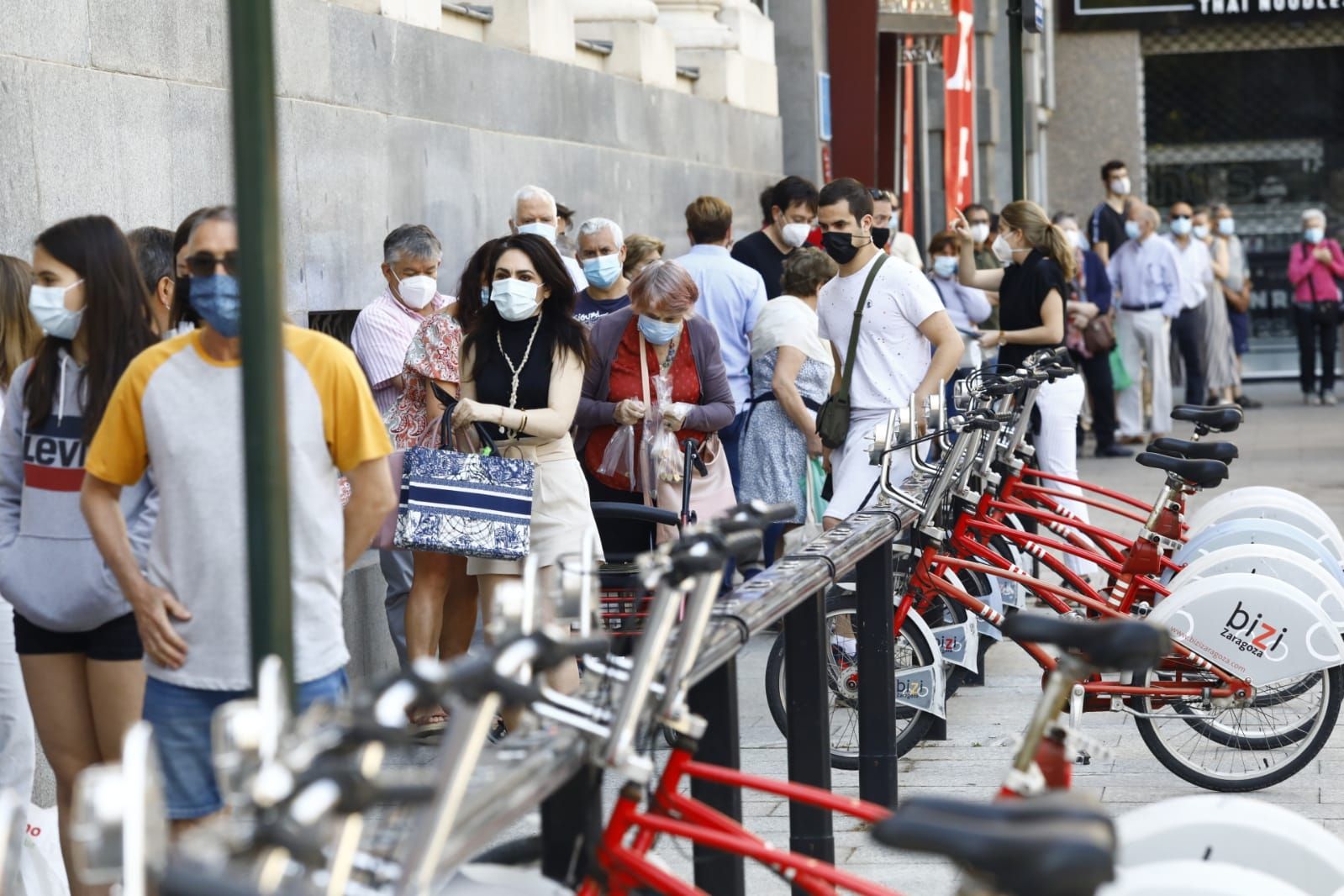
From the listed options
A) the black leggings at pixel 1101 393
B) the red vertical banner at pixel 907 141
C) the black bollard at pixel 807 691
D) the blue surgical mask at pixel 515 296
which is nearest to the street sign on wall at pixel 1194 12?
the red vertical banner at pixel 907 141

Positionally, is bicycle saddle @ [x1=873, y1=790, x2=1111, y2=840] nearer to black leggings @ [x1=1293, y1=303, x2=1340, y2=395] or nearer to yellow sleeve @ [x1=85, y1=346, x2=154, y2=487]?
yellow sleeve @ [x1=85, y1=346, x2=154, y2=487]

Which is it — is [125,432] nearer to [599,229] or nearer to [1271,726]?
[1271,726]

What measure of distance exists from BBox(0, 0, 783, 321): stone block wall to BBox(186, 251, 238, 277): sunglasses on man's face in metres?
2.12

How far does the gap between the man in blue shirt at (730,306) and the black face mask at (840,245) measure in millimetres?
1165

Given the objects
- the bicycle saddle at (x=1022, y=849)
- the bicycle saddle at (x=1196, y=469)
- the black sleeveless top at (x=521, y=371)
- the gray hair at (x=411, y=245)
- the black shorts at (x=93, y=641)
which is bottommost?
the black shorts at (x=93, y=641)

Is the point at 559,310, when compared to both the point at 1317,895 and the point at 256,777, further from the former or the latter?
the point at 256,777

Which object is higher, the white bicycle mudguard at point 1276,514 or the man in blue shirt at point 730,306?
the man in blue shirt at point 730,306

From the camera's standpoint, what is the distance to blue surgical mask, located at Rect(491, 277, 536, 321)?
21.0 ft

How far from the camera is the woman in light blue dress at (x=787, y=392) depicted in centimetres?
856

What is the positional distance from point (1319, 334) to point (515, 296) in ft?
54.8

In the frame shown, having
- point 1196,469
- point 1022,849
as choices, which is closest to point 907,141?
point 1196,469

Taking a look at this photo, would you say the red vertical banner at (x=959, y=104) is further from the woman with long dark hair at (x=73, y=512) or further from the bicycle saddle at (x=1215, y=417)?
the woman with long dark hair at (x=73, y=512)

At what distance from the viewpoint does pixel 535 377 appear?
6.52 metres

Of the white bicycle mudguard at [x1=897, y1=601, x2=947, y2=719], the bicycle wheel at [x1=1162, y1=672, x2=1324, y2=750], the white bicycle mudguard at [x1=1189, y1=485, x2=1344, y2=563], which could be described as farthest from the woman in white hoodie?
the white bicycle mudguard at [x1=1189, y1=485, x2=1344, y2=563]
